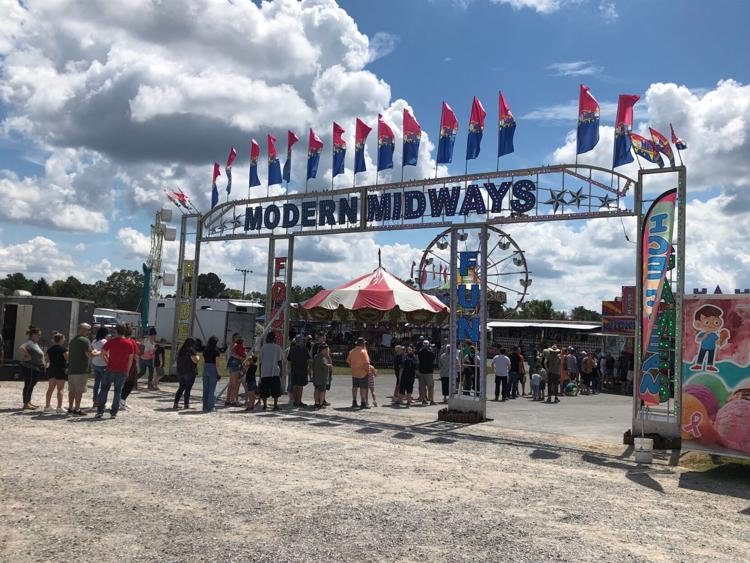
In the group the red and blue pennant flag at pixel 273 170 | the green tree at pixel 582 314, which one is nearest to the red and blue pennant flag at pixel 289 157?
the red and blue pennant flag at pixel 273 170

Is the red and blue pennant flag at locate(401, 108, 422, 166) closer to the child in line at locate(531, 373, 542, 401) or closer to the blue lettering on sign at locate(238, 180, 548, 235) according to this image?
the blue lettering on sign at locate(238, 180, 548, 235)

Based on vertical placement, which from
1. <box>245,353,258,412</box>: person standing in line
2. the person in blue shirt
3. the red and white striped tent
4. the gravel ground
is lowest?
the gravel ground

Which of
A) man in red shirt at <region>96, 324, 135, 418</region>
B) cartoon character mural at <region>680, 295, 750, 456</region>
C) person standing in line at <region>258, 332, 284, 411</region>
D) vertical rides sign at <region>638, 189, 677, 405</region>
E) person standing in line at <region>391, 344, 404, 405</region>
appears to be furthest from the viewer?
person standing in line at <region>391, 344, 404, 405</region>

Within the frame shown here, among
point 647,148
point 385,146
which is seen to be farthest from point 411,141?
point 647,148

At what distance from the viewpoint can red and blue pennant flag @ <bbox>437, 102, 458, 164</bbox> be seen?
47.3 feet

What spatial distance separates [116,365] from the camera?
12.3m

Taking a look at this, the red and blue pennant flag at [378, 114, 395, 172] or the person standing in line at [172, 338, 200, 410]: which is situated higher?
the red and blue pennant flag at [378, 114, 395, 172]

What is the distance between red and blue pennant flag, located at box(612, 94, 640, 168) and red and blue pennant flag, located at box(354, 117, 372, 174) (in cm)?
620

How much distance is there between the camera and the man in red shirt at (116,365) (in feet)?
40.4

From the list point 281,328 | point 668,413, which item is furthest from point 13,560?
point 281,328

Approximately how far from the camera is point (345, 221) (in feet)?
53.5

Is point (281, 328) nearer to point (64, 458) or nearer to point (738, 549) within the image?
point (64, 458)

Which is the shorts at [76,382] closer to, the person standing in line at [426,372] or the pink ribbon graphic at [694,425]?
the person standing in line at [426,372]

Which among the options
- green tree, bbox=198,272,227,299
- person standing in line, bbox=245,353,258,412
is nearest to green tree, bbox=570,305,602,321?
green tree, bbox=198,272,227,299
